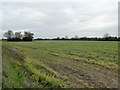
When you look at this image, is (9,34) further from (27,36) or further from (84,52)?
(84,52)

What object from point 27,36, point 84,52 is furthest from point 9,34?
point 84,52

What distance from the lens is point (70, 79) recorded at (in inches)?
206

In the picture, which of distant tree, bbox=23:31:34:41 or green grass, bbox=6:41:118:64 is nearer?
green grass, bbox=6:41:118:64

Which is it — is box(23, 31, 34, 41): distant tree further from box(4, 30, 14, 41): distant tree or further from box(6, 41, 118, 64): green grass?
box(6, 41, 118, 64): green grass

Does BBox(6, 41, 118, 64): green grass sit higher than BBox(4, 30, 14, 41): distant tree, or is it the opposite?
BBox(4, 30, 14, 41): distant tree

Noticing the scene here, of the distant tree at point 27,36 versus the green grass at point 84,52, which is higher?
the distant tree at point 27,36

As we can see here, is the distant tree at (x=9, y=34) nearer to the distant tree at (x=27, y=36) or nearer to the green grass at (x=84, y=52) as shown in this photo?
the distant tree at (x=27, y=36)

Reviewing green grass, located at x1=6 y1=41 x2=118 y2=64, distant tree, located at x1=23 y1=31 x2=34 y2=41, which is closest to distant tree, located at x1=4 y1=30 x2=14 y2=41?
distant tree, located at x1=23 y1=31 x2=34 y2=41

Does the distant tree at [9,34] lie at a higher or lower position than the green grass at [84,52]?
higher

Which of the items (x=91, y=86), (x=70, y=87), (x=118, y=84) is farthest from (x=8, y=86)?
(x=118, y=84)

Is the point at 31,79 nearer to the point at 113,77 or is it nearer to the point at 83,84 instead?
the point at 83,84

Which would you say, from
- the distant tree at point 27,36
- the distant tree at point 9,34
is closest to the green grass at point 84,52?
the distant tree at point 27,36

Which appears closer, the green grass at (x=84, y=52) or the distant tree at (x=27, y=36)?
the green grass at (x=84, y=52)

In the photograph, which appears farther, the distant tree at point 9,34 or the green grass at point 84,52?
the distant tree at point 9,34
